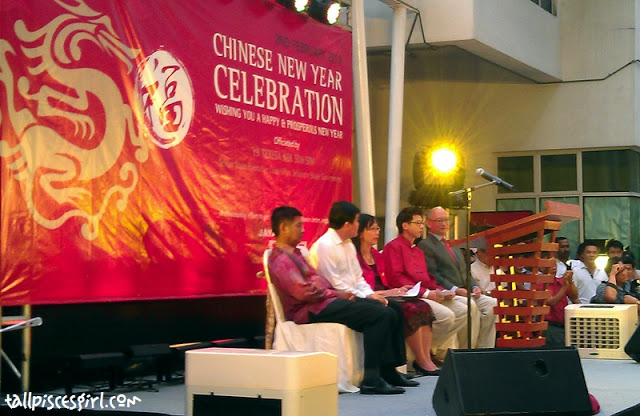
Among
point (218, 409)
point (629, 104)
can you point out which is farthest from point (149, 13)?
point (629, 104)

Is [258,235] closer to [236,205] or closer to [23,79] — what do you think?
[236,205]

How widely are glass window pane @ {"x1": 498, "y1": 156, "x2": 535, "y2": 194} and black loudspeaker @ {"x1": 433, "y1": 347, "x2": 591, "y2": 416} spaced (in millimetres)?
8927

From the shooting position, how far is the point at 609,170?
1386 cm

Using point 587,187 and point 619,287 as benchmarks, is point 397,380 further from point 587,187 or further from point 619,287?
point 587,187

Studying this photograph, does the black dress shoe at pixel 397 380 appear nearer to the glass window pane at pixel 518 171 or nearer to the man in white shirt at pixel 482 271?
the man in white shirt at pixel 482 271

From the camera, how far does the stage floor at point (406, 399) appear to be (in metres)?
6.13

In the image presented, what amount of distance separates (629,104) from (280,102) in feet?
21.0

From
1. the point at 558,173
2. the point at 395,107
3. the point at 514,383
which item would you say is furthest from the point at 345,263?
the point at 558,173

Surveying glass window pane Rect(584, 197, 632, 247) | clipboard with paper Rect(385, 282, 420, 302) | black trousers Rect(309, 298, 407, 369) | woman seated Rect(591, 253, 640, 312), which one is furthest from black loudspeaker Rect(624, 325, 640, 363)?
glass window pane Rect(584, 197, 632, 247)

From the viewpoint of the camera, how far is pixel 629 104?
13.5 metres

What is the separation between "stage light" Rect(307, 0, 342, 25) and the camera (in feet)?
30.4

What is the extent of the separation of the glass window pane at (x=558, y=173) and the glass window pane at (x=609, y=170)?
14 cm

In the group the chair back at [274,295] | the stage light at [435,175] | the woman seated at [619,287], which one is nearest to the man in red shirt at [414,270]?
the chair back at [274,295]

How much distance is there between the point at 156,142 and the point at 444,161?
6.33 m
